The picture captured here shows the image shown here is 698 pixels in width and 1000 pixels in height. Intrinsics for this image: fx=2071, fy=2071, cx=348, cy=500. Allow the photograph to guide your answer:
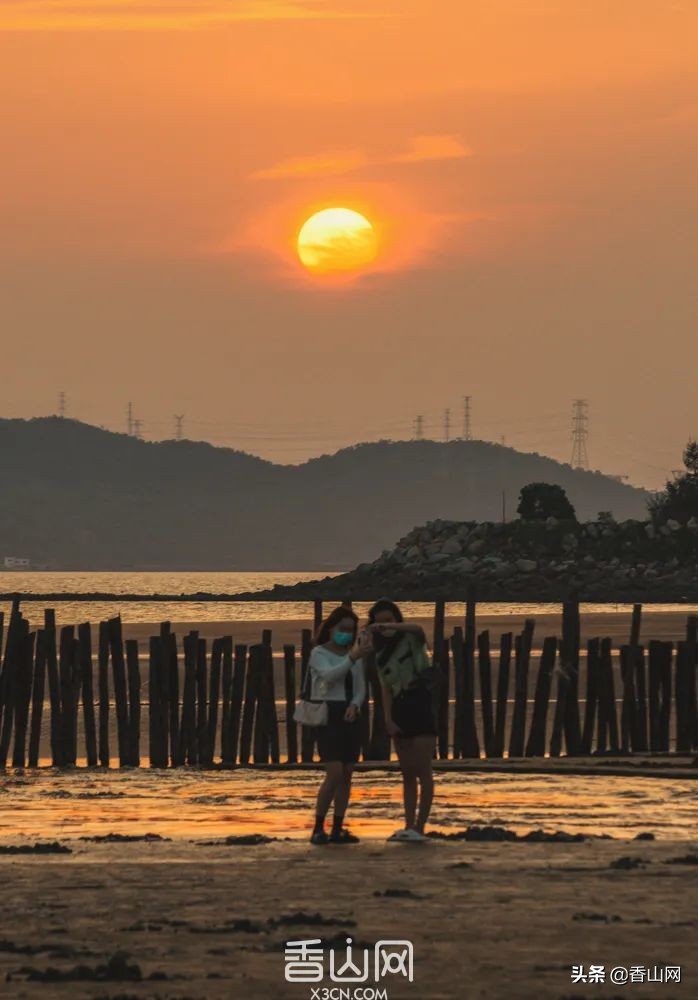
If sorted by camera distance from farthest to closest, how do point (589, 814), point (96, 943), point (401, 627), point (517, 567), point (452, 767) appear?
point (517, 567)
point (452, 767)
point (589, 814)
point (401, 627)
point (96, 943)

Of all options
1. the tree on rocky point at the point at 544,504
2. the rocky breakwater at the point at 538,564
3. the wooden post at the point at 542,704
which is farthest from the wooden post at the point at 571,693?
the tree on rocky point at the point at 544,504

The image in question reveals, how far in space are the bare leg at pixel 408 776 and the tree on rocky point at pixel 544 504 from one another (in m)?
110

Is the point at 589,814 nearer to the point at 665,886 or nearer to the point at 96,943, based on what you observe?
the point at 665,886

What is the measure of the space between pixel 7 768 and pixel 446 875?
951 centimetres

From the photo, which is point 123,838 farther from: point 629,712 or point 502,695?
point 629,712

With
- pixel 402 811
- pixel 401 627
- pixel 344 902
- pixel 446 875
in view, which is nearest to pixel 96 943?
pixel 344 902

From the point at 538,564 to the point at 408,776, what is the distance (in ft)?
320

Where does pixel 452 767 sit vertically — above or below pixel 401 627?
below

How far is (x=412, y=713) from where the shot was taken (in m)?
13.2

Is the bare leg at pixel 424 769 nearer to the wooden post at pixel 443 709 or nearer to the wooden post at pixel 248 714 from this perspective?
the wooden post at pixel 443 709

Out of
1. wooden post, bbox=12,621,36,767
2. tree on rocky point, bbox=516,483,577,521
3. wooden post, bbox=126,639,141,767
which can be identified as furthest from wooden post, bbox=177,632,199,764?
tree on rocky point, bbox=516,483,577,521

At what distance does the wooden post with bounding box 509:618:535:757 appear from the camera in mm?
19500

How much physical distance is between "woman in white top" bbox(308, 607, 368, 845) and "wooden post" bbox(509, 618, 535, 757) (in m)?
6.26

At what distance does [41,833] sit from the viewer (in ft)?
45.4
